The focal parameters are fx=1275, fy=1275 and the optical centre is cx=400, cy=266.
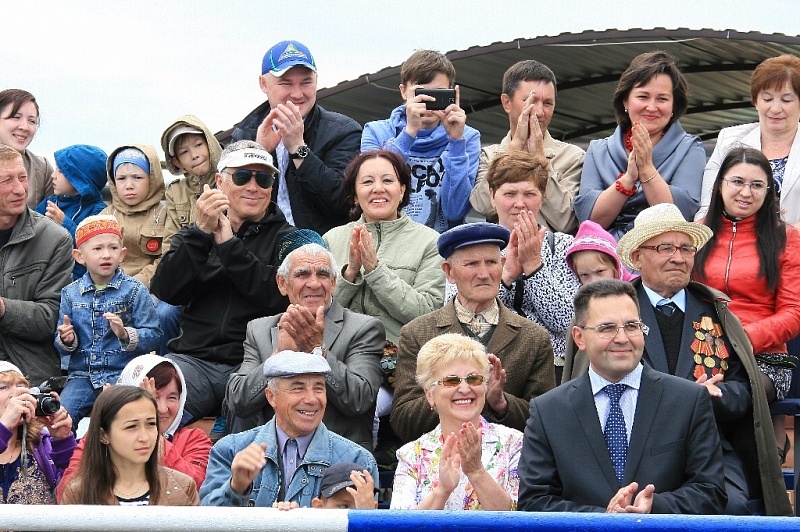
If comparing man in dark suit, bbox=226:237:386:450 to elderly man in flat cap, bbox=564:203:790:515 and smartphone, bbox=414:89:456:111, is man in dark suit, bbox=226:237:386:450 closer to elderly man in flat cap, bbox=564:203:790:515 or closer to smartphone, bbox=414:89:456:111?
elderly man in flat cap, bbox=564:203:790:515

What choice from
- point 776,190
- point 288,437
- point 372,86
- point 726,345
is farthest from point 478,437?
point 372,86

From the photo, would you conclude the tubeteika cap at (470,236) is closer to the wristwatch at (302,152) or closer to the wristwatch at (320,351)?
the wristwatch at (320,351)

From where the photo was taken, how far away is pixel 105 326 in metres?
7.35

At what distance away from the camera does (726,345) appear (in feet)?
19.4

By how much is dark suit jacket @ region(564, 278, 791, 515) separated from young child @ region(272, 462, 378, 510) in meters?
1.16

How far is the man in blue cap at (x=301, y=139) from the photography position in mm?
7773

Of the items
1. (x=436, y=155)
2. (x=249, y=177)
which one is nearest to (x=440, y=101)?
(x=436, y=155)

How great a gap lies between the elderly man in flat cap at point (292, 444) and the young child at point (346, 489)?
19cm

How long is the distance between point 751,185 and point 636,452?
2.00m

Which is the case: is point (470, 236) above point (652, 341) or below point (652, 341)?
above

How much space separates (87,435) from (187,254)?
1.64 meters

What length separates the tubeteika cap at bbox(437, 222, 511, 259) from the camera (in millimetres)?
6391

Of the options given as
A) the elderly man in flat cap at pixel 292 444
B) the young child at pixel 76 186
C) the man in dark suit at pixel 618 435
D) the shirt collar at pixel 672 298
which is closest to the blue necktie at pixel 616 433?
the man in dark suit at pixel 618 435

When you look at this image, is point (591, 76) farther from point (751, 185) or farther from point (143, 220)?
point (751, 185)
